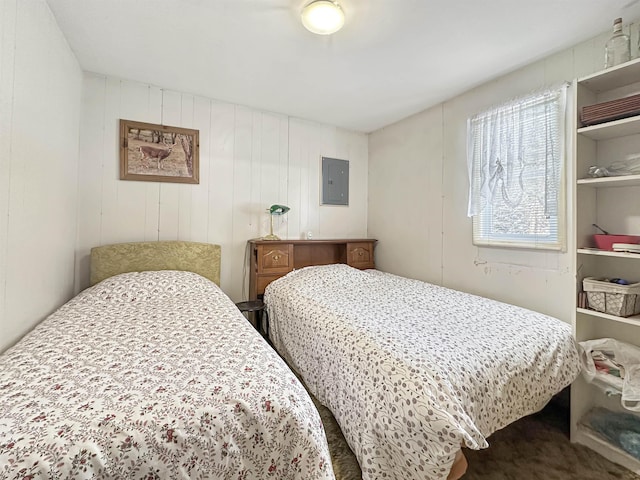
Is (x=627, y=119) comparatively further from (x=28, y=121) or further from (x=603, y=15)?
(x=28, y=121)

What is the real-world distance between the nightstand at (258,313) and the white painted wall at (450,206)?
1532 millimetres

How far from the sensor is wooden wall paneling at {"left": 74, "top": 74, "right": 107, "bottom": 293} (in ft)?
7.36

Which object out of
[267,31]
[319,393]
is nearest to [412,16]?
[267,31]

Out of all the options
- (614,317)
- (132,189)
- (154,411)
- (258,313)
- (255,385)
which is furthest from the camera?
(258,313)

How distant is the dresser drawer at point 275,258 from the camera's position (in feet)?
8.81

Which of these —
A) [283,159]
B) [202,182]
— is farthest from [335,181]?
[202,182]

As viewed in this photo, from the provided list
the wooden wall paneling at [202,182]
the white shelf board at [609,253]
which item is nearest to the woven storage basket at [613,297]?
the white shelf board at [609,253]

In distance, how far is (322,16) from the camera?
1.52 metres

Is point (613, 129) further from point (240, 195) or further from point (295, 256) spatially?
point (240, 195)

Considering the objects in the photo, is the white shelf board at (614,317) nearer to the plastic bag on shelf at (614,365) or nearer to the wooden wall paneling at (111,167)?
the plastic bag on shelf at (614,365)

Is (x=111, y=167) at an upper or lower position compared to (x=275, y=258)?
upper

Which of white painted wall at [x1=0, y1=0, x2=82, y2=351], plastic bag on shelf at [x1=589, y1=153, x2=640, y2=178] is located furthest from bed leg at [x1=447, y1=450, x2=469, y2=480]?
white painted wall at [x1=0, y1=0, x2=82, y2=351]

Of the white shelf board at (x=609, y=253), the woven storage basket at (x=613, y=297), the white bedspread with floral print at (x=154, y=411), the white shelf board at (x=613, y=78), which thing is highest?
the white shelf board at (x=613, y=78)

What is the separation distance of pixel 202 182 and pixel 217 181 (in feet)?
0.45
